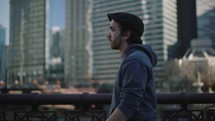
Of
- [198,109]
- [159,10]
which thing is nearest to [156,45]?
[159,10]

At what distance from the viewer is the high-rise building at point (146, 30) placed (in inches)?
4218

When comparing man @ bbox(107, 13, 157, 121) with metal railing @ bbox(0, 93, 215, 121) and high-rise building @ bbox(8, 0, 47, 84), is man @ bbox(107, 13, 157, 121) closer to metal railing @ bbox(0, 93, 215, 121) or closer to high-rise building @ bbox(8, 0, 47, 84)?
metal railing @ bbox(0, 93, 215, 121)

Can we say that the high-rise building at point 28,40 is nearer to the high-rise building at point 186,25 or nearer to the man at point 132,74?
the high-rise building at point 186,25

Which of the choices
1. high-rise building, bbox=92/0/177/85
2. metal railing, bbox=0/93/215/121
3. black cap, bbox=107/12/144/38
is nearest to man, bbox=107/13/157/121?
black cap, bbox=107/12/144/38

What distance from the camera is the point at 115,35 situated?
Answer: 8.21 ft

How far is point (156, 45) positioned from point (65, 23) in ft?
150

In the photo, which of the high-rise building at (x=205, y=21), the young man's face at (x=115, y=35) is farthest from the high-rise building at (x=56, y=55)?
the young man's face at (x=115, y=35)

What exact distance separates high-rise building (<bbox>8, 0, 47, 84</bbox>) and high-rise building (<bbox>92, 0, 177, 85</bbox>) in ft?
66.2

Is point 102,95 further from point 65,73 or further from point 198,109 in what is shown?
point 65,73

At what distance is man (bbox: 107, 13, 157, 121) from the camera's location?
2227mm

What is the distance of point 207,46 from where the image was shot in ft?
338

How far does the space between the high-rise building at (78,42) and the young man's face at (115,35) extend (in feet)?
386

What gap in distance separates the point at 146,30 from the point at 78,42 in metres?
31.0

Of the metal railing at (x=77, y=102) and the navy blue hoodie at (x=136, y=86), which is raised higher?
the navy blue hoodie at (x=136, y=86)
